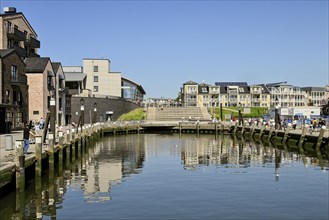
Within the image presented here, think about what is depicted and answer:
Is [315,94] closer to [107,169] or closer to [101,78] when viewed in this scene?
[101,78]

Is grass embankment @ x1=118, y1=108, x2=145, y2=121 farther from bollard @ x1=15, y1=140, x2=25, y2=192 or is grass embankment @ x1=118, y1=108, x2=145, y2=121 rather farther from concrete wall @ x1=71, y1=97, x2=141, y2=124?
bollard @ x1=15, y1=140, x2=25, y2=192

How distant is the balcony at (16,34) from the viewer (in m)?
65.9

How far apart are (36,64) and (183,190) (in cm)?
5110

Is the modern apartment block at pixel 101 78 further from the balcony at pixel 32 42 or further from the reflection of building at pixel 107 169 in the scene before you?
the reflection of building at pixel 107 169

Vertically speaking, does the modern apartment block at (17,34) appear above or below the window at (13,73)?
above

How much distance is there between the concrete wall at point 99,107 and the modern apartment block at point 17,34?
1377 cm

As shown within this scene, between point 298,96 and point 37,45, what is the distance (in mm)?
123338

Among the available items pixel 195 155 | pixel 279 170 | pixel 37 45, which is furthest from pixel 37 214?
pixel 37 45

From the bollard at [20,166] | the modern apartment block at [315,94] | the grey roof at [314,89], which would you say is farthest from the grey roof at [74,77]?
the grey roof at [314,89]

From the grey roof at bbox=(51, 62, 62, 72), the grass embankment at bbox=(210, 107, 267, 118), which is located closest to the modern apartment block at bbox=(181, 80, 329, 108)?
the grass embankment at bbox=(210, 107, 267, 118)

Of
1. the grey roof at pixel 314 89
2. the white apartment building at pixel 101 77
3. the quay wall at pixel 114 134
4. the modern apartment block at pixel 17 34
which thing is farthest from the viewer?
the grey roof at pixel 314 89

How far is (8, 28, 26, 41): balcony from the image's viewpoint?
65.9 metres

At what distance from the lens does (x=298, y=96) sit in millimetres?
171000

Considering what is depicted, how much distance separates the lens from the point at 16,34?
6688 centimetres
